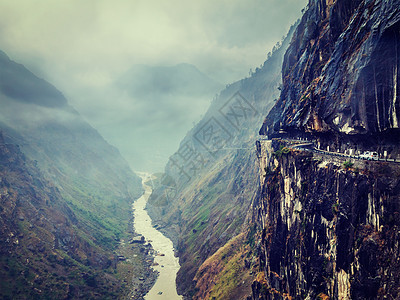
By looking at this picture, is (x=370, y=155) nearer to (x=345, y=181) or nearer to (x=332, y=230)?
(x=345, y=181)

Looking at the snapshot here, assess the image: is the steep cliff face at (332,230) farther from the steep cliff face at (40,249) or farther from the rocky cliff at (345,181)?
the steep cliff face at (40,249)

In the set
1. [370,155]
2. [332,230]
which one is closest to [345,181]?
[370,155]

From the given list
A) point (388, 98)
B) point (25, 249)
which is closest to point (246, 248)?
point (388, 98)

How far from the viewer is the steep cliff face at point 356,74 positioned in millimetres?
32500

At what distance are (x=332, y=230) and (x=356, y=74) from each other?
79.5ft

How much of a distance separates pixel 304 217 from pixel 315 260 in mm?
7307

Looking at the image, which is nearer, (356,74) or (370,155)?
(370,155)

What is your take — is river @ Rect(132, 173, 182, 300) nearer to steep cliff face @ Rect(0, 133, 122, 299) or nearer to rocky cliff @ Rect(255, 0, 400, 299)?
steep cliff face @ Rect(0, 133, 122, 299)

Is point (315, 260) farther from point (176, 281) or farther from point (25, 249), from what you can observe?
point (25, 249)

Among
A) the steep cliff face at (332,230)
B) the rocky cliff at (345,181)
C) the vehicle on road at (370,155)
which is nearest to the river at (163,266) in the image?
the steep cliff face at (332,230)

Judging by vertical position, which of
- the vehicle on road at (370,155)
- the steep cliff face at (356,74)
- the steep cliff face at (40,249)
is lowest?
the steep cliff face at (40,249)

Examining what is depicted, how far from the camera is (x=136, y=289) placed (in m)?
115

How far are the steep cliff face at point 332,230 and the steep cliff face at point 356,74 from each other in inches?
257

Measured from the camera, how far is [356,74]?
3725 centimetres
